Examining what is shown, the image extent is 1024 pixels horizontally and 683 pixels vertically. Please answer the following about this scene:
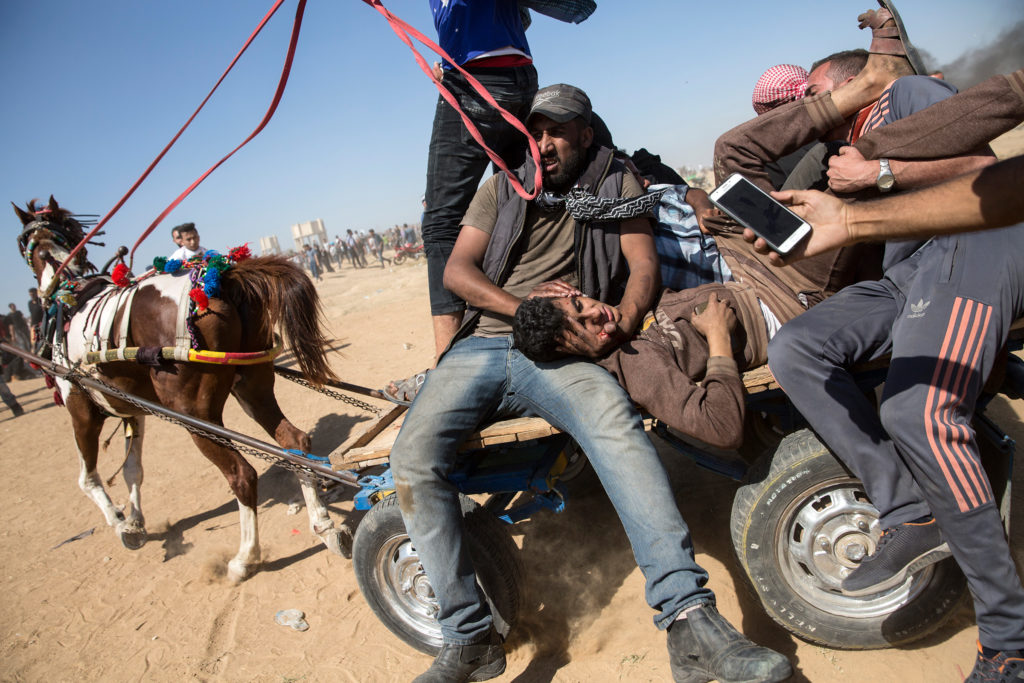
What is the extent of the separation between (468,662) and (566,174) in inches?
90.6

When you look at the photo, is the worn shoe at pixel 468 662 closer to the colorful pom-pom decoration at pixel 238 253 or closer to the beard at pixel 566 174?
the beard at pixel 566 174

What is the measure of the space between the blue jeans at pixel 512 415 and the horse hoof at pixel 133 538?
3746 millimetres

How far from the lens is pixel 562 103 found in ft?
9.28

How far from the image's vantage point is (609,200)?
2787 mm

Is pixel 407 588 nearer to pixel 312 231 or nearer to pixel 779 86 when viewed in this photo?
pixel 779 86

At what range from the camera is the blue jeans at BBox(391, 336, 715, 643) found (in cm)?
206

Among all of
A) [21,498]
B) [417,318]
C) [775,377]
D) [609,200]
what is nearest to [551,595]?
[775,377]

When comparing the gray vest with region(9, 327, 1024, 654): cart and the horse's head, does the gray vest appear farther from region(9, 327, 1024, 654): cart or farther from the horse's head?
the horse's head

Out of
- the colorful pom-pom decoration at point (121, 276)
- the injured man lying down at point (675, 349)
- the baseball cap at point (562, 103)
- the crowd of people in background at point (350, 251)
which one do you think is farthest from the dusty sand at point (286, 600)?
the crowd of people in background at point (350, 251)

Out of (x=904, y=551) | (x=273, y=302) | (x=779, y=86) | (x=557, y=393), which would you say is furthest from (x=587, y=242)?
(x=273, y=302)

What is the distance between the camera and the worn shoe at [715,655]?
1773mm

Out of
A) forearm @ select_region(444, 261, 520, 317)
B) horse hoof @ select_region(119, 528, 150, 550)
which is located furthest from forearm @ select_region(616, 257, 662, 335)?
horse hoof @ select_region(119, 528, 150, 550)

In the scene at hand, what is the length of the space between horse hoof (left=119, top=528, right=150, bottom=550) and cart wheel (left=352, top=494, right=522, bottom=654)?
3.17 m

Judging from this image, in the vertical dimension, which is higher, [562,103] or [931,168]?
[562,103]
